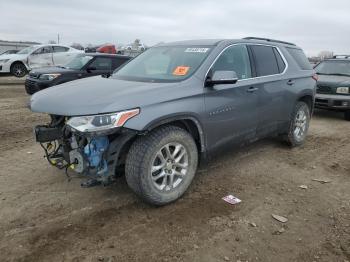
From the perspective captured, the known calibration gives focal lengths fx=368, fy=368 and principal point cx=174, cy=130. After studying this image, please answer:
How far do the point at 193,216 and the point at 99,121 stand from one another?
1359mm

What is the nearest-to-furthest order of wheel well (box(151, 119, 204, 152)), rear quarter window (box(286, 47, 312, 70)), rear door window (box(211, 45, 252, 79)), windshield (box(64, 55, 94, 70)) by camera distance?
wheel well (box(151, 119, 204, 152)), rear door window (box(211, 45, 252, 79)), rear quarter window (box(286, 47, 312, 70)), windshield (box(64, 55, 94, 70))

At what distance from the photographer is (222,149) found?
15.1 feet

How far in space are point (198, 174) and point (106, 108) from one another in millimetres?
1912

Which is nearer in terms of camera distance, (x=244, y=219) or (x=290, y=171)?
(x=244, y=219)

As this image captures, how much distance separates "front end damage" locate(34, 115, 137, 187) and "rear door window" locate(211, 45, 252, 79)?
152 cm

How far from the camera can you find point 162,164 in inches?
152

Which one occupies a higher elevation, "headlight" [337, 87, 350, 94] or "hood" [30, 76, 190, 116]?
"hood" [30, 76, 190, 116]

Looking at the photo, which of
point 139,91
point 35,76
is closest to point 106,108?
point 139,91

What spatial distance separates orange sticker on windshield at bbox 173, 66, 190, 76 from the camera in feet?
14.2

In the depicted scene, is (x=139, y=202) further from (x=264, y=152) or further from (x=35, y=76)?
(x=35, y=76)

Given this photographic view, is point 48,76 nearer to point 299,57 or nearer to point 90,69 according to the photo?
point 90,69

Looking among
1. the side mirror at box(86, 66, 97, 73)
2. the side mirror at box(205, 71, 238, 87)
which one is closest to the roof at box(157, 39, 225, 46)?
the side mirror at box(205, 71, 238, 87)

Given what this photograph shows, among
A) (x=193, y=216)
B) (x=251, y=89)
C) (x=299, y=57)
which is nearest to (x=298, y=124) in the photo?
(x=299, y=57)

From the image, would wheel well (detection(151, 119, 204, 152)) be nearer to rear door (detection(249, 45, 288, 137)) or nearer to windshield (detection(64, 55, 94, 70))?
rear door (detection(249, 45, 288, 137))
